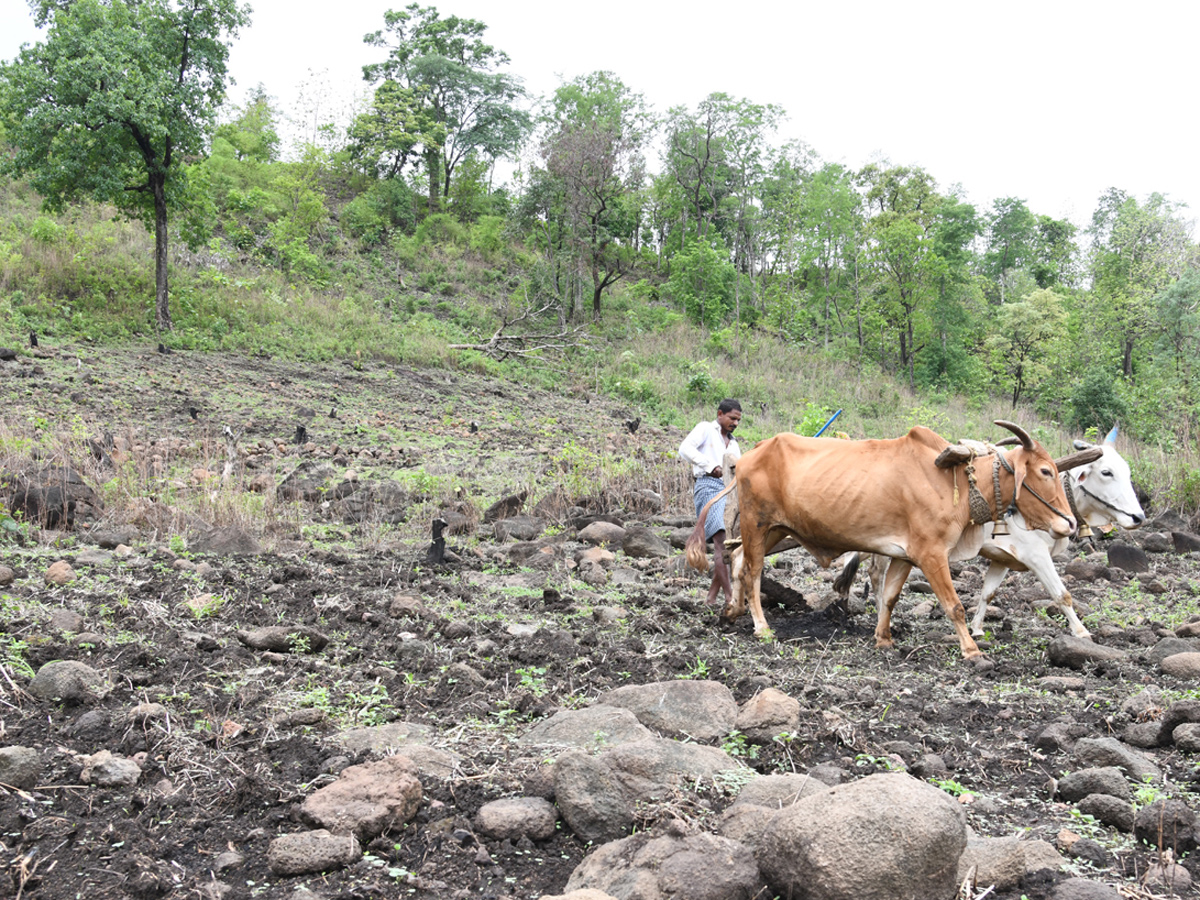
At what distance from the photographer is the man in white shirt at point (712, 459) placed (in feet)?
21.7

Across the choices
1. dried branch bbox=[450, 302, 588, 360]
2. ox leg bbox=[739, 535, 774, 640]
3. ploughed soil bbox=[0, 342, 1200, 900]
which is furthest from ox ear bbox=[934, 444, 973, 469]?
dried branch bbox=[450, 302, 588, 360]

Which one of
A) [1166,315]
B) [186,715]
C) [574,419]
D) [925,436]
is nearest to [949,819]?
[186,715]

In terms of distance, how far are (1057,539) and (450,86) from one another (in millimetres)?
34934

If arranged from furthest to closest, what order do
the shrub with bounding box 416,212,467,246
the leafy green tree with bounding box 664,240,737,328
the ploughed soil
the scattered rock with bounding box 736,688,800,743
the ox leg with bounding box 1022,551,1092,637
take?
the shrub with bounding box 416,212,467,246, the leafy green tree with bounding box 664,240,737,328, the ox leg with bounding box 1022,551,1092,637, the scattered rock with bounding box 736,688,800,743, the ploughed soil

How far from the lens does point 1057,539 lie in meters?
6.46

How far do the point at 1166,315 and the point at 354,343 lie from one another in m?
22.4

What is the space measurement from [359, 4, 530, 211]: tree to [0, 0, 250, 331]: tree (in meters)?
17.2

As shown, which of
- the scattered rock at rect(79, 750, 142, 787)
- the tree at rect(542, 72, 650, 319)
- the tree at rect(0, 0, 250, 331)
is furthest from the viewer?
the tree at rect(542, 72, 650, 319)

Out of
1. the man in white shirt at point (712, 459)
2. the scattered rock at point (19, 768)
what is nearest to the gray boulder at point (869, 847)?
the scattered rock at point (19, 768)

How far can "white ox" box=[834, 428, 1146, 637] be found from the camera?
6156 millimetres

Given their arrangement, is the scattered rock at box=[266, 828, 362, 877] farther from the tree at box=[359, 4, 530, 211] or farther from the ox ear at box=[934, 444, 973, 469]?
the tree at box=[359, 4, 530, 211]

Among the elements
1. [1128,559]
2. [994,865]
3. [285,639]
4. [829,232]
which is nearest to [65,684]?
[285,639]

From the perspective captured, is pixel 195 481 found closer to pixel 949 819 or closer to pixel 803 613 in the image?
pixel 803 613

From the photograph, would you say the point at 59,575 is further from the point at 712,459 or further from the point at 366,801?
the point at 712,459
